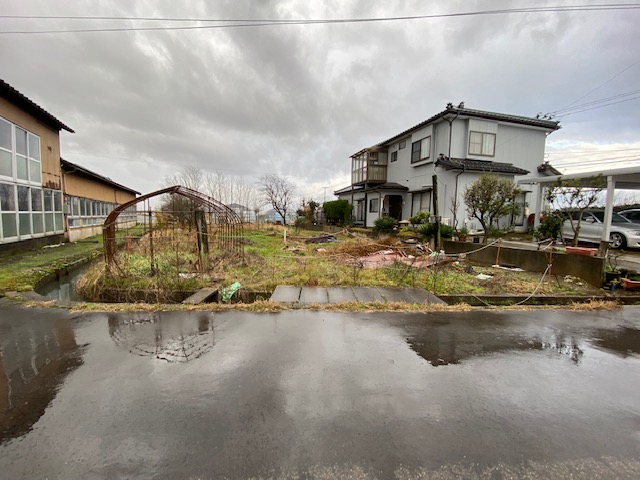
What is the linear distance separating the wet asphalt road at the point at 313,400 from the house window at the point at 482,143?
46.4 ft

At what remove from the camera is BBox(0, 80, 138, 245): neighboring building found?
10081 millimetres

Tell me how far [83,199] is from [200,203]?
1337cm

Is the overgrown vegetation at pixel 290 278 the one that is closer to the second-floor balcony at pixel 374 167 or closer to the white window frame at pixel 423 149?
the white window frame at pixel 423 149

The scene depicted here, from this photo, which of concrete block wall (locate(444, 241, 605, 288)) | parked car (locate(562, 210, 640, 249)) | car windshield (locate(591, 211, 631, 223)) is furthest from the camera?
car windshield (locate(591, 211, 631, 223))

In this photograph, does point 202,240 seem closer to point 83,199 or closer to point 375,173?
point 83,199

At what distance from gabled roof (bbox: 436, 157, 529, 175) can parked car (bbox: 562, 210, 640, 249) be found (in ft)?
12.9

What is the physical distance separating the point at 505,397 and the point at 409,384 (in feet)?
2.91

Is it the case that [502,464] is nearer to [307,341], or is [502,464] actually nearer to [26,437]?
[307,341]

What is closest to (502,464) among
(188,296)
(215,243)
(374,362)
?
(374,362)

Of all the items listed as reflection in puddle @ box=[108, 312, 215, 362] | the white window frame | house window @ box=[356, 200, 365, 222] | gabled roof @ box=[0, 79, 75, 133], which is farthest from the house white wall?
gabled roof @ box=[0, 79, 75, 133]

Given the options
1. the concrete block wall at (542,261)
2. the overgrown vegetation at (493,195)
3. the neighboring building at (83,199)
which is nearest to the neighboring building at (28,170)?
the neighboring building at (83,199)

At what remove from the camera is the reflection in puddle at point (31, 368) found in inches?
94.3

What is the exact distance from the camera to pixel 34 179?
1173 centimetres

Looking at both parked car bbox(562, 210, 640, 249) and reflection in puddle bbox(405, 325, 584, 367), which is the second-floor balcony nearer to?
parked car bbox(562, 210, 640, 249)
